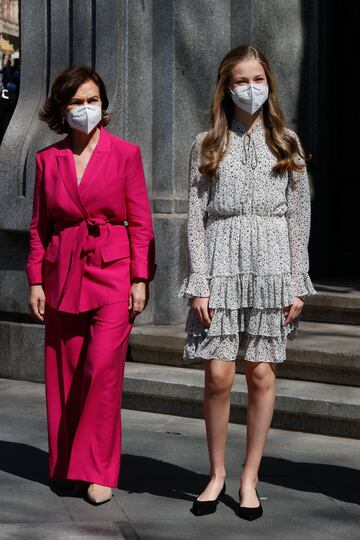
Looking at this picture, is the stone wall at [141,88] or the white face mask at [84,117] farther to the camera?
the stone wall at [141,88]

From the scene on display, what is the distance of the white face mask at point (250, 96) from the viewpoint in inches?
206

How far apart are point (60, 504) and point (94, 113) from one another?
5.90 ft

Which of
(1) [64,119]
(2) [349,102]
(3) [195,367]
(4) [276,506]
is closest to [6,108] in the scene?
(2) [349,102]

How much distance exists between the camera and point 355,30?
31.7 ft

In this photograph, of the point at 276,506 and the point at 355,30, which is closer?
the point at 276,506

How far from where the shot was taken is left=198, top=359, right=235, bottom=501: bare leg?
5.36 metres

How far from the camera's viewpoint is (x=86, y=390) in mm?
5699

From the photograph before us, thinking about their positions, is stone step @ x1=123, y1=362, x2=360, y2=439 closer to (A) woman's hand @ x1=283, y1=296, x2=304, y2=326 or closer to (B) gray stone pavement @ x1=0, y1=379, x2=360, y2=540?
(B) gray stone pavement @ x1=0, y1=379, x2=360, y2=540

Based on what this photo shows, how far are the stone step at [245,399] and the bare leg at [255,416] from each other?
1543mm

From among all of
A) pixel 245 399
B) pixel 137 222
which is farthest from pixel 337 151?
pixel 137 222

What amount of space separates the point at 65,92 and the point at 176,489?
194 centimetres

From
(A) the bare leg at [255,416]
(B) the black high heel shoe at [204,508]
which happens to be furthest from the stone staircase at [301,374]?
(B) the black high heel shoe at [204,508]

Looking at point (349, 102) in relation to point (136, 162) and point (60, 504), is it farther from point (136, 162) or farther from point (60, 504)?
point (60, 504)

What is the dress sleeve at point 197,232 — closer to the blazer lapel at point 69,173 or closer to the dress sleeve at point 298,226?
the dress sleeve at point 298,226
